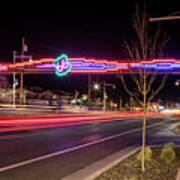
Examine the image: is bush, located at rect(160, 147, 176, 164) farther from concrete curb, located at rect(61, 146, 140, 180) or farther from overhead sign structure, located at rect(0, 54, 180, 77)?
overhead sign structure, located at rect(0, 54, 180, 77)

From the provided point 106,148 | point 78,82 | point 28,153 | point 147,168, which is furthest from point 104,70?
point 78,82

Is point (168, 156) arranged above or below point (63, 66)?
below

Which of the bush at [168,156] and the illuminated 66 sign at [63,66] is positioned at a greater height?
the illuminated 66 sign at [63,66]

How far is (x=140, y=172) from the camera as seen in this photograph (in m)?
5.63

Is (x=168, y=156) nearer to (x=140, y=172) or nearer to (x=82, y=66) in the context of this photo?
(x=140, y=172)

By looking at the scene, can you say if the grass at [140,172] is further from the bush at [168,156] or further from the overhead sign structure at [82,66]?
the overhead sign structure at [82,66]

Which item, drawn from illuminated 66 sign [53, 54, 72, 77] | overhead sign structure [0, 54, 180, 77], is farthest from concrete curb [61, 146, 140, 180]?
illuminated 66 sign [53, 54, 72, 77]

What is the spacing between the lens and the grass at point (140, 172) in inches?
207

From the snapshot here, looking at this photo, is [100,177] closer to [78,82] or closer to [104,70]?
[104,70]

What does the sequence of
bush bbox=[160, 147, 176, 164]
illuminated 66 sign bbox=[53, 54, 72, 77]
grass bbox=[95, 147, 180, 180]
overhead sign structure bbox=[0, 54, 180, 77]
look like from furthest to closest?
illuminated 66 sign bbox=[53, 54, 72, 77]
overhead sign structure bbox=[0, 54, 180, 77]
bush bbox=[160, 147, 176, 164]
grass bbox=[95, 147, 180, 180]

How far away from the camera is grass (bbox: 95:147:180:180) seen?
5246mm

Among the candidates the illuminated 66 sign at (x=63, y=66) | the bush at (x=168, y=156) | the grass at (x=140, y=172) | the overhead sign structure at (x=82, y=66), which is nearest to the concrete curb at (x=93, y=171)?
the grass at (x=140, y=172)

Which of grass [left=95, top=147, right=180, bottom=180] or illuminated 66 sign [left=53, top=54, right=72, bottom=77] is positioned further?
illuminated 66 sign [left=53, top=54, right=72, bottom=77]

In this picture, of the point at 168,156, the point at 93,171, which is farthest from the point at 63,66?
the point at 93,171
